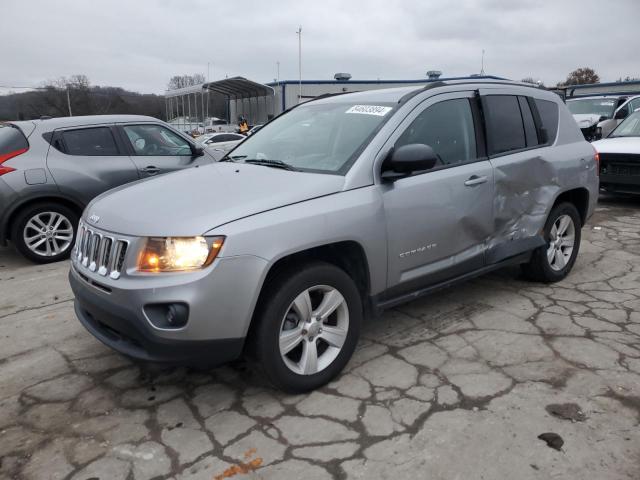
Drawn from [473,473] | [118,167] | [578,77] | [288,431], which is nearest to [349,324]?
[288,431]

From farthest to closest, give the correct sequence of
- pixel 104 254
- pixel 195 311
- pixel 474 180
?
pixel 474 180 < pixel 104 254 < pixel 195 311

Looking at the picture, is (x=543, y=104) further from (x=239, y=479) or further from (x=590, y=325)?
(x=239, y=479)

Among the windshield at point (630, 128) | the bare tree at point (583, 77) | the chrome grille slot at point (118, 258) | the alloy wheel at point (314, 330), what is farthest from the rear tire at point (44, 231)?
the bare tree at point (583, 77)

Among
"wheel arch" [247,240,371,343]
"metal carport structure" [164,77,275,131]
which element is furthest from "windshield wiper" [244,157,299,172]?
"metal carport structure" [164,77,275,131]

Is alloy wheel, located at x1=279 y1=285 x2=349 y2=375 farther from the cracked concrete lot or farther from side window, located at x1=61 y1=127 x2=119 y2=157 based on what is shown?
side window, located at x1=61 y1=127 x2=119 y2=157

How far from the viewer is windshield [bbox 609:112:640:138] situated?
8.92 meters

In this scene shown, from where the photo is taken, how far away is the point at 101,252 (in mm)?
2779

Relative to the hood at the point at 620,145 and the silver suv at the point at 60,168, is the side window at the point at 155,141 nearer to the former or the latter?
the silver suv at the point at 60,168

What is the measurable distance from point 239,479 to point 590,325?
113 inches

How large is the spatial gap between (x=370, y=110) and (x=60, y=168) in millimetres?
4175

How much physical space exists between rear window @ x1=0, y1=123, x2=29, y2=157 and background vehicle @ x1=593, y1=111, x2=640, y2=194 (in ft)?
27.1

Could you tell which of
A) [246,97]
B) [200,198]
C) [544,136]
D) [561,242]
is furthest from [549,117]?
[246,97]

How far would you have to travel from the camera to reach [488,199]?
12.2ft

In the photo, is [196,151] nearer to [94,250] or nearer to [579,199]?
[94,250]
